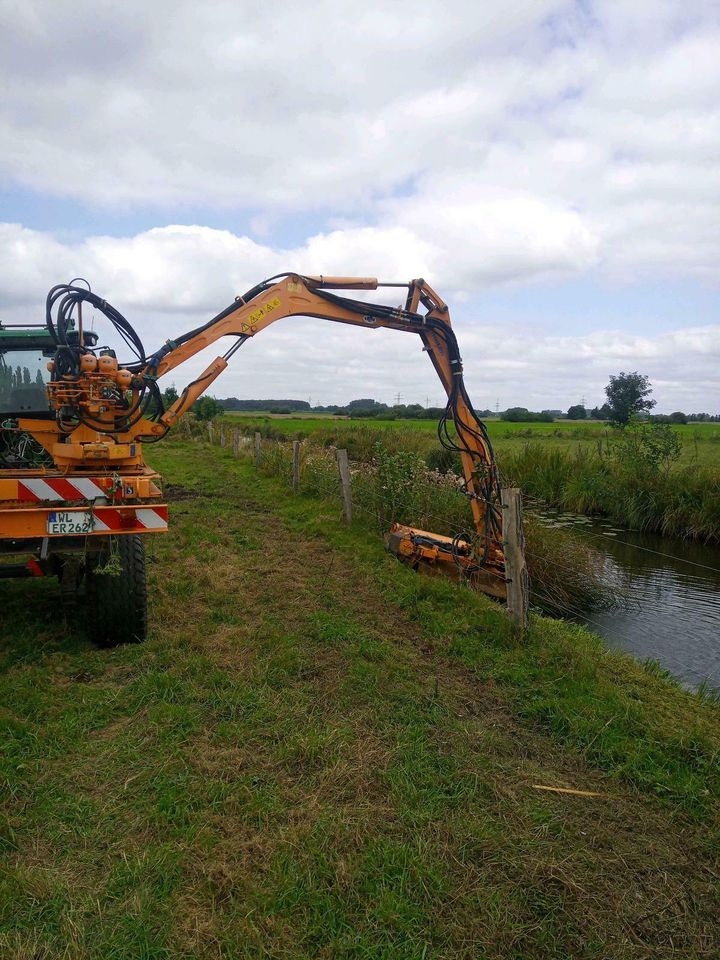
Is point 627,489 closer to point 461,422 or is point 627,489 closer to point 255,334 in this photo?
point 461,422

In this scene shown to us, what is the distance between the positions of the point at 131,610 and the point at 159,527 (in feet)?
2.56

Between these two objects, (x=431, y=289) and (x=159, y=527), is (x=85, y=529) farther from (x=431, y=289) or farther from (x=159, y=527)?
(x=431, y=289)

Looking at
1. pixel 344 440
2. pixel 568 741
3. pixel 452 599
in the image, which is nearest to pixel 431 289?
pixel 452 599

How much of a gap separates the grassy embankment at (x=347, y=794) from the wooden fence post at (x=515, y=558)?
0.77 ft

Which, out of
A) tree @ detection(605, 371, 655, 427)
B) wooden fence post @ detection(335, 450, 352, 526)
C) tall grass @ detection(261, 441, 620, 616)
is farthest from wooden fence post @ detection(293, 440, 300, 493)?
tree @ detection(605, 371, 655, 427)

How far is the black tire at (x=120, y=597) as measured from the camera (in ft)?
15.7

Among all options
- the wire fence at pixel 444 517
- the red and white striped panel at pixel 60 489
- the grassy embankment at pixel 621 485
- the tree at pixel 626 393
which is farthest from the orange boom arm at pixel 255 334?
the tree at pixel 626 393

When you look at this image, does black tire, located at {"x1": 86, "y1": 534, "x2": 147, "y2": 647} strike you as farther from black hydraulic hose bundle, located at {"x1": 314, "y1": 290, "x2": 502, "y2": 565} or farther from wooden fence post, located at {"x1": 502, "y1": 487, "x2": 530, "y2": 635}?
black hydraulic hose bundle, located at {"x1": 314, "y1": 290, "x2": 502, "y2": 565}

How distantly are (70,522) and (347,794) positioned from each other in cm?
256

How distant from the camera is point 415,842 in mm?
2844

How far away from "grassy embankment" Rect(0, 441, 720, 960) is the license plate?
1.00m

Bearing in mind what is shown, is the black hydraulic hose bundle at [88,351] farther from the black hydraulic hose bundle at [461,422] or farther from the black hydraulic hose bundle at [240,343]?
the black hydraulic hose bundle at [461,422]

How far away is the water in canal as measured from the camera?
641 cm

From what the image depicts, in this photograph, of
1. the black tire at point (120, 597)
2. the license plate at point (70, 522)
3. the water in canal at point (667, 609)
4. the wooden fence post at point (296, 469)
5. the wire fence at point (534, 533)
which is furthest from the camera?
the wooden fence post at point (296, 469)
